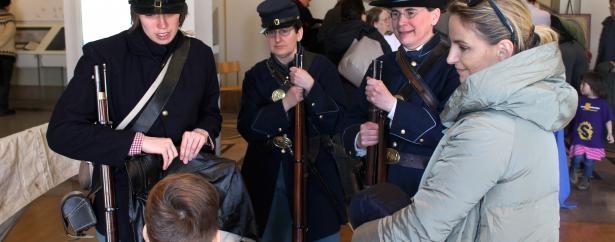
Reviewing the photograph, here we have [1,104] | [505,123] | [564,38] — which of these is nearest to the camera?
[505,123]

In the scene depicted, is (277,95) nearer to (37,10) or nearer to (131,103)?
(131,103)

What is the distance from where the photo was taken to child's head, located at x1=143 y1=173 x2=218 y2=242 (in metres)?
1.70

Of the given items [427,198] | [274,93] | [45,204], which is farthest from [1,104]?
[427,198]

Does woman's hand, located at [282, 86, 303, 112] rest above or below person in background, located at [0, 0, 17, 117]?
above

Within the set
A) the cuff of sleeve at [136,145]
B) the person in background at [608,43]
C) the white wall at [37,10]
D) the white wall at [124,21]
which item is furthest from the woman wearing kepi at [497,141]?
the white wall at [37,10]

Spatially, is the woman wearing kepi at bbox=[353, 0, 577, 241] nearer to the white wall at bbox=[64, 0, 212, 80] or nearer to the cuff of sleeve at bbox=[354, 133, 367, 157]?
the cuff of sleeve at bbox=[354, 133, 367, 157]

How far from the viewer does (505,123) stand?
158 cm

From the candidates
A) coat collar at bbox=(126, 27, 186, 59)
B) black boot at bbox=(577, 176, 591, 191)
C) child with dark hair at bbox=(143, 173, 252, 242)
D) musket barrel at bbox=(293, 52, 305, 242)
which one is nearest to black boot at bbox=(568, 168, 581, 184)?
black boot at bbox=(577, 176, 591, 191)

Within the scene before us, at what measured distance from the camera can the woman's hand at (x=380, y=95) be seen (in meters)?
2.44

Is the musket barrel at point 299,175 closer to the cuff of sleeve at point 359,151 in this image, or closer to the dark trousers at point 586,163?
the cuff of sleeve at point 359,151

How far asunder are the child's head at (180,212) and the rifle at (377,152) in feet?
3.09

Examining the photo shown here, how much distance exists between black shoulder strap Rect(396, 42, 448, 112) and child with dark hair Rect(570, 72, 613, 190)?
384cm

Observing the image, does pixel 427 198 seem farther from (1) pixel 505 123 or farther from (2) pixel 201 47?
(2) pixel 201 47

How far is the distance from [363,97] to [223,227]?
2.73 ft
